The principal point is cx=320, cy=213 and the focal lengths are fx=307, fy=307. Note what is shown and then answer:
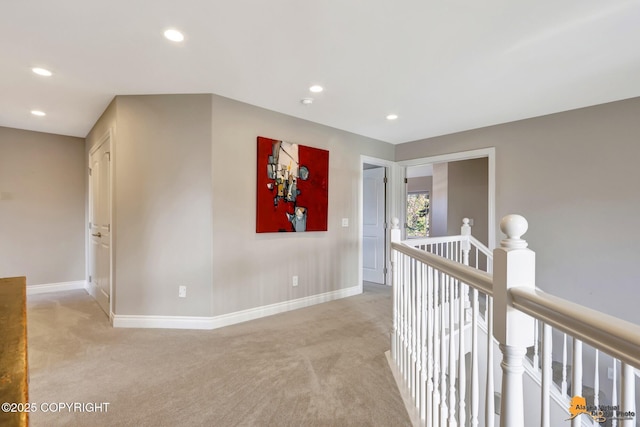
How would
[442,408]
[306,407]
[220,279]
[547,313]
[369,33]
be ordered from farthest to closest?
[220,279], [369,33], [306,407], [442,408], [547,313]

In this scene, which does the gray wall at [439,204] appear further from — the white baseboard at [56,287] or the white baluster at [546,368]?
the white baseboard at [56,287]

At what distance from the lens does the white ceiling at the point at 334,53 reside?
70.6 inches

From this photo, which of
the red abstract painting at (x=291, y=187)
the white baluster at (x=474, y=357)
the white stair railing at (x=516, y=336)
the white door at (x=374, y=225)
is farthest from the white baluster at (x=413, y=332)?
the white door at (x=374, y=225)

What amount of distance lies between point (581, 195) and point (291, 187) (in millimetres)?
3134

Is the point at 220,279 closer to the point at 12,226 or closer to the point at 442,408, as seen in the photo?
the point at 442,408

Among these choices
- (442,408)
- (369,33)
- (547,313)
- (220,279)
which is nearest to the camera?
(547,313)

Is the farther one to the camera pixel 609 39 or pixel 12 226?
pixel 12 226

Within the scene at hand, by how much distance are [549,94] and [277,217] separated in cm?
299

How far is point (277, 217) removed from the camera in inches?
137

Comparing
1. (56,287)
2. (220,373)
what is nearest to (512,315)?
(220,373)

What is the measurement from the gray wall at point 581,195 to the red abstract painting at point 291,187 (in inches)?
88.8

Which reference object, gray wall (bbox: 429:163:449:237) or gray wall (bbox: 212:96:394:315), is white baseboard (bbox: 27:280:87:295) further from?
gray wall (bbox: 429:163:449:237)

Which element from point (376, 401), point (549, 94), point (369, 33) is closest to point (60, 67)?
point (369, 33)

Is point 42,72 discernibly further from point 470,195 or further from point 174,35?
point 470,195
